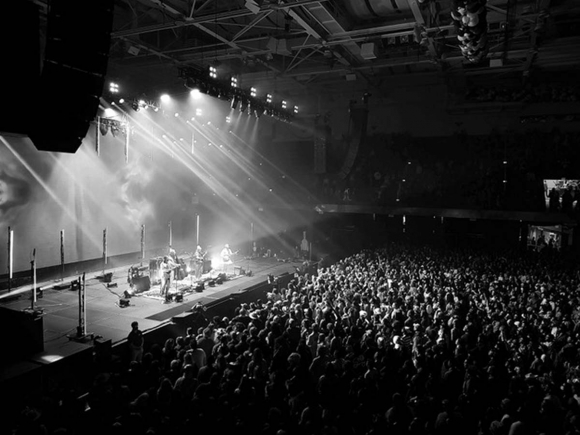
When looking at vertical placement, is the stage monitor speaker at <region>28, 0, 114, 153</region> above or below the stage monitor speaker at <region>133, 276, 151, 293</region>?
above

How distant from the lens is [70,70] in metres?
5.93

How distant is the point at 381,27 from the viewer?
47.8 feet

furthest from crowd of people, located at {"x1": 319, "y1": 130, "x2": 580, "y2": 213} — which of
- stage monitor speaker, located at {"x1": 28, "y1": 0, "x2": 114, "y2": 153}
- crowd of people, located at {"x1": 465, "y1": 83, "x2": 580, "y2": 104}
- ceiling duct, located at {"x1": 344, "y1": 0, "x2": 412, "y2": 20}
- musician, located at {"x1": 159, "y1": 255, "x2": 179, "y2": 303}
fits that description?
stage monitor speaker, located at {"x1": 28, "y1": 0, "x2": 114, "y2": 153}

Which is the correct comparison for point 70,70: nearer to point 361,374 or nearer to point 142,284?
point 361,374

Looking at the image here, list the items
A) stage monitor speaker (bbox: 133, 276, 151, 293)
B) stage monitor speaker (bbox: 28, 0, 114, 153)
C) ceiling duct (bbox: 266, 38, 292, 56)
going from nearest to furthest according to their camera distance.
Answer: stage monitor speaker (bbox: 28, 0, 114, 153) < stage monitor speaker (bbox: 133, 276, 151, 293) < ceiling duct (bbox: 266, 38, 292, 56)

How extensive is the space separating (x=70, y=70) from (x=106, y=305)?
871 cm

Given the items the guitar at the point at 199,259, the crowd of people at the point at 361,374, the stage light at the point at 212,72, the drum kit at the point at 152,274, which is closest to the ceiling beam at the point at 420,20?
the stage light at the point at 212,72

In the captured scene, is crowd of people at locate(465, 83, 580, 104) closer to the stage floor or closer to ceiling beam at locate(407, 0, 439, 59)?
ceiling beam at locate(407, 0, 439, 59)

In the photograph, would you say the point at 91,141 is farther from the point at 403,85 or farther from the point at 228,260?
the point at 403,85

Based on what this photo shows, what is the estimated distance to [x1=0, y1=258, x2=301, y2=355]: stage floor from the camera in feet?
33.8

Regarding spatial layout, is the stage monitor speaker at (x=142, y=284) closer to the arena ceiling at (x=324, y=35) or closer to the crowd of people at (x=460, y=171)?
the arena ceiling at (x=324, y=35)

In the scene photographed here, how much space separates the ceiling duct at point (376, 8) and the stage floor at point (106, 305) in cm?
1043

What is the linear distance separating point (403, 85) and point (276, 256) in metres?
12.9

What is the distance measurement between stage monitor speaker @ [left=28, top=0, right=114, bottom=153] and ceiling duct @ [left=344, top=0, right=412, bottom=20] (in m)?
10.2
